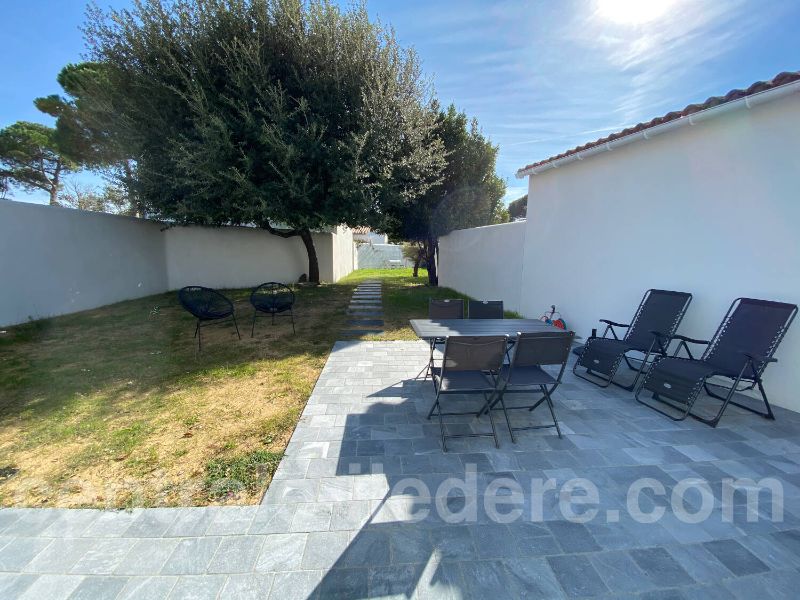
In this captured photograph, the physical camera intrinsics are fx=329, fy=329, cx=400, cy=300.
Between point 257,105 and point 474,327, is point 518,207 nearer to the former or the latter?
point 257,105

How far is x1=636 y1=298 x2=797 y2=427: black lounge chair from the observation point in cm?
315

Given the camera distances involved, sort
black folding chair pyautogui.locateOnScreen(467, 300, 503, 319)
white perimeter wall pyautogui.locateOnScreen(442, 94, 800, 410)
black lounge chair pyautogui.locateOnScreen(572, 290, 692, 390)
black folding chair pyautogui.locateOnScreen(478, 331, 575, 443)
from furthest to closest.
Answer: black folding chair pyautogui.locateOnScreen(467, 300, 503, 319) → black lounge chair pyautogui.locateOnScreen(572, 290, 692, 390) → white perimeter wall pyautogui.locateOnScreen(442, 94, 800, 410) → black folding chair pyautogui.locateOnScreen(478, 331, 575, 443)

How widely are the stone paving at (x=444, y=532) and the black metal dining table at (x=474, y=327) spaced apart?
3.50 feet

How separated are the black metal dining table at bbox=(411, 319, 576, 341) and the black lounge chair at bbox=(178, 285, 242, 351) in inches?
135

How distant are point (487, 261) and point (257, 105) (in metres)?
6.74

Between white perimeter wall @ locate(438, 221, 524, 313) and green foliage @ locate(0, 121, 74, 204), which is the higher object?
green foliage @ locate(0, 121, 74, 204)

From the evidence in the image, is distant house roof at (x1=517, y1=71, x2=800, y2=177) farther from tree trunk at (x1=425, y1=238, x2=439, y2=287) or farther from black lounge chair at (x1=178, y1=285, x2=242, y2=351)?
tree trunk at (x1=425, y1=238, x2=439, y2=287)

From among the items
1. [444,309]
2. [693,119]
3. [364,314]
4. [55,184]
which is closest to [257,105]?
[364,314]

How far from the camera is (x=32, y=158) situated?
14898mm

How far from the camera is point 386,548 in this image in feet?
5.94

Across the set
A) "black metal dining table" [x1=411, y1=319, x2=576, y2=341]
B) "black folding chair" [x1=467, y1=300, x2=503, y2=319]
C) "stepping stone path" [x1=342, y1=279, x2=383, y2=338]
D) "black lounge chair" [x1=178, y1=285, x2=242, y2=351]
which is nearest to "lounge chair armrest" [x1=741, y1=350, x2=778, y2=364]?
"black metal dining table" [x1=411, y1=319, x2=576, y2=341]

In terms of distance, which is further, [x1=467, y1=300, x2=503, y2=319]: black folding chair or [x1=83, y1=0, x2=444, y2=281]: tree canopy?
[x1=83, y1=0, x2=444, y2=281]: tree canopy

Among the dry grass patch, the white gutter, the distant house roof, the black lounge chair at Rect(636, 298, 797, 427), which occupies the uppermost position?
the distant house roof

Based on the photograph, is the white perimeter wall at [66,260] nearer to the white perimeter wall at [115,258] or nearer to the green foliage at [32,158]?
the white perimeter wall at [115,258]
